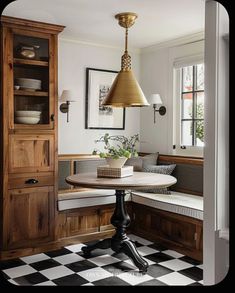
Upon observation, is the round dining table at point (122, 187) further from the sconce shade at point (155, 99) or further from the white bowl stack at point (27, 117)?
the sconce shade at point (155, 99)

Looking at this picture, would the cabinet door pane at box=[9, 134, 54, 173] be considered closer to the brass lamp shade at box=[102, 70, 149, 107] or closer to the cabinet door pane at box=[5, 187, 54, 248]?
the cabinet door pane at box=[5, 187, 54, 248]

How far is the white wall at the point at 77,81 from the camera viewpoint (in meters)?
4.46

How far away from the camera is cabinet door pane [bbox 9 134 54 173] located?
3.60m

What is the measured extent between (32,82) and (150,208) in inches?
75.2

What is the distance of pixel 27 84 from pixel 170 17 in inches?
63.1

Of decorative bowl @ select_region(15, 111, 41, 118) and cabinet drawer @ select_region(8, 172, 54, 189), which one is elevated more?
decorative bowl @ select_region(15, 111, 41, 118)

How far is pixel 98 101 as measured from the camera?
4723mm

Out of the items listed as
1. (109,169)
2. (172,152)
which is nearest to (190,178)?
(172,152)

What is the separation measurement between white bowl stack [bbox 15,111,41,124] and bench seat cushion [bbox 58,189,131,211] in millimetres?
869

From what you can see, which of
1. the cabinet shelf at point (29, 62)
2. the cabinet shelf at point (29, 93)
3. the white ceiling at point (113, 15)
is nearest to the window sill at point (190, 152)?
the white ceiling at point (113, 15)

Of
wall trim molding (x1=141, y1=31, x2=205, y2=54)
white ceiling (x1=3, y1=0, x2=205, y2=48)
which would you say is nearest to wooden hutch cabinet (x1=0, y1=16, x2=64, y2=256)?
white ceiling (x1=3, y1=0, x2=205, y2=48)

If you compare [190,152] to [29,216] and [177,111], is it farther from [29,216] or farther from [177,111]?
[29,216]

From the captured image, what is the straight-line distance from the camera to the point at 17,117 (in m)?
3.65

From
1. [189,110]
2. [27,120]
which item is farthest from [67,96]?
[189,110]
